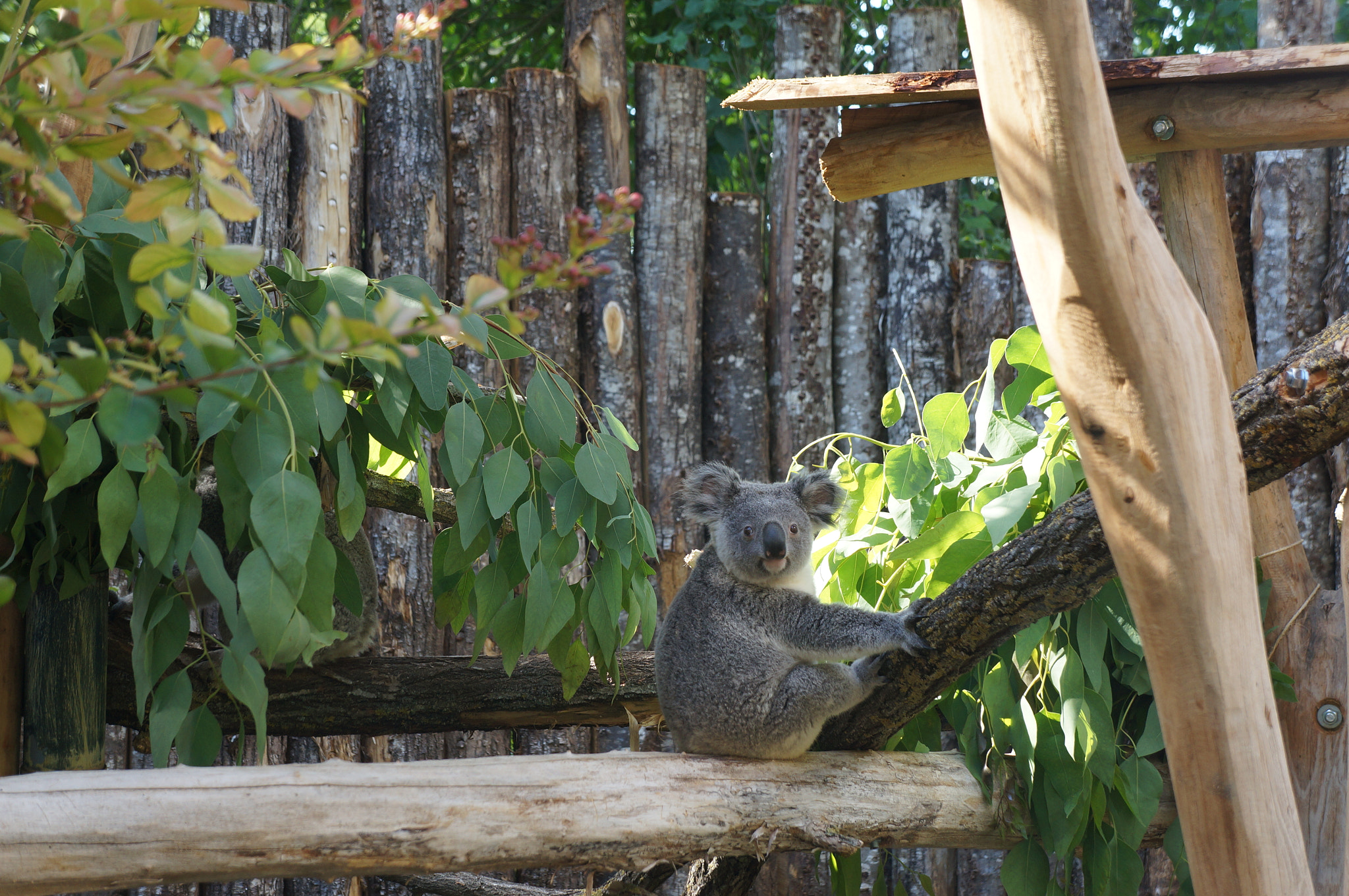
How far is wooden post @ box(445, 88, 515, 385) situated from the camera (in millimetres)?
4270

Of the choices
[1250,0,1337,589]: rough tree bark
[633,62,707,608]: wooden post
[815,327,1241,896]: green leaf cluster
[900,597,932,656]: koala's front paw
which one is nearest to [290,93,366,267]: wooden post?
[633,62,707,608]: wooden post

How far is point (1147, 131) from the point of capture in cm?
274

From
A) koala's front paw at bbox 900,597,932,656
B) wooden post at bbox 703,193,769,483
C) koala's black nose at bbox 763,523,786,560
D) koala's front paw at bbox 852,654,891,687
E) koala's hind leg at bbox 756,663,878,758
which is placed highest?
wooden post at bbox 703,193,769,483

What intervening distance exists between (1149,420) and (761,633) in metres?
1.55

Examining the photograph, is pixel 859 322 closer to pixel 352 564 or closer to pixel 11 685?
pixel 352 564

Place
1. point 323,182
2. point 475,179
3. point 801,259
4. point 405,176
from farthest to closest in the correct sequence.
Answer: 1. point 801,259
2. point 475,179
3. point 405,176
4. point 323,182

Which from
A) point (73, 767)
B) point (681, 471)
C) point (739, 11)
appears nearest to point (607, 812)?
point (73, 767)

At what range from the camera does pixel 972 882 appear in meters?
4.11

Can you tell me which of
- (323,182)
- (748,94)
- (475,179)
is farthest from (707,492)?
(323,182)

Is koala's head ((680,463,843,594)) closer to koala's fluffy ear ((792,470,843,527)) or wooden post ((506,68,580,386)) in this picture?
koala's fluffy ear ((792,470,843,527))

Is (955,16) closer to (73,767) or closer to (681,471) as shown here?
(681,471)

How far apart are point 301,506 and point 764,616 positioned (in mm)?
→ 1537

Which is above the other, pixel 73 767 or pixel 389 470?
pixel 389 470

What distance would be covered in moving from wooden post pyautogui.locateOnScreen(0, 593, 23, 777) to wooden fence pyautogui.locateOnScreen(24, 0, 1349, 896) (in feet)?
4.42
